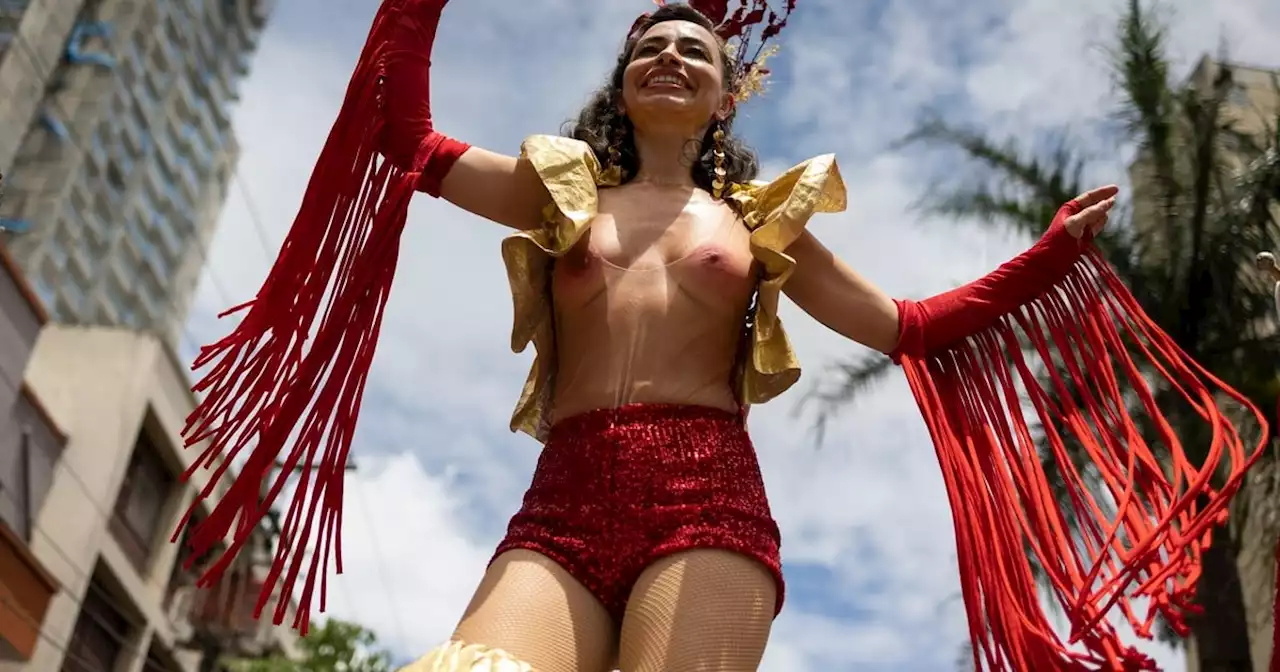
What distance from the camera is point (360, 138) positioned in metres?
2.44

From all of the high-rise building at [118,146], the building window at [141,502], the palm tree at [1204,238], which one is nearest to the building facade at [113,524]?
the building window at [141,502]

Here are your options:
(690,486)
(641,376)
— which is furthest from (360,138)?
(690,486)

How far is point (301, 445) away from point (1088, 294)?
5.43 feet

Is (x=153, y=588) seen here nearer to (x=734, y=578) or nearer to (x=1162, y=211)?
(x=1162, y=211)

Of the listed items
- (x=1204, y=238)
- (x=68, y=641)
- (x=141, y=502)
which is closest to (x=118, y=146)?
(x=141, y=502)

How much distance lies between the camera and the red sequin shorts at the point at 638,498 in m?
1.98

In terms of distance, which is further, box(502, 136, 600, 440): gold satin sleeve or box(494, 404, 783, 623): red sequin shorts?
box(502, 136, 600, 440): gold satin sleeve

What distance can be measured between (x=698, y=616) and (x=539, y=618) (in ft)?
0.84

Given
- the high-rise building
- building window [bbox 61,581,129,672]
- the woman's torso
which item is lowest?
the woman's torso

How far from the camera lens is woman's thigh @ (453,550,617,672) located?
1838 millimetres

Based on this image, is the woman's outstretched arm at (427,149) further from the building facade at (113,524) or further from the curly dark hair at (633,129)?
the building facade at (113,524)

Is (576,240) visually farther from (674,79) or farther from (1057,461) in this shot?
(1057,461)

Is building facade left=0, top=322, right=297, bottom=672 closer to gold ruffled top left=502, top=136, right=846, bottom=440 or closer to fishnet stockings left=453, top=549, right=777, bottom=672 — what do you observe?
gold ruffled top left=502, top=136, right=846, bottom=440

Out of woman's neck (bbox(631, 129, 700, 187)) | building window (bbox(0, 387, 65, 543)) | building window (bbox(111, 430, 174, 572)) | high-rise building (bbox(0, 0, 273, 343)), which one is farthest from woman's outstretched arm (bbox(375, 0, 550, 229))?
high-rise building (bbox(0, 0, 273, 343))
